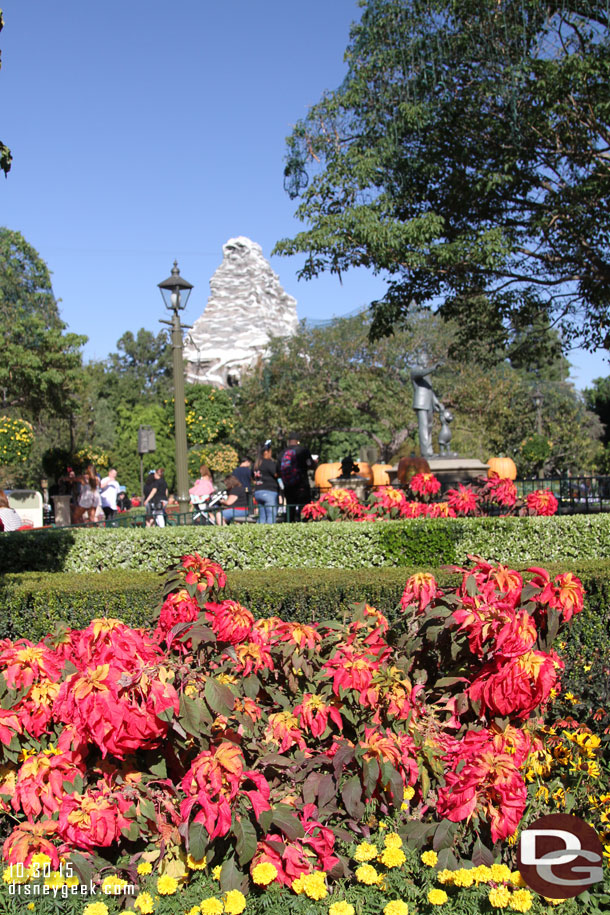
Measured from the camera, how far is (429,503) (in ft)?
27.6

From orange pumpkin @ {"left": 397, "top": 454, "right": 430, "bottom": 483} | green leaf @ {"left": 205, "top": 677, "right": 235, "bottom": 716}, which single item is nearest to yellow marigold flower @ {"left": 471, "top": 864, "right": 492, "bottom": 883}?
green leaf @ {"left": 205, "top": 677, "right": 235, "bottom": 716}

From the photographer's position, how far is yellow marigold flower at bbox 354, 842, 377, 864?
2.37 meters

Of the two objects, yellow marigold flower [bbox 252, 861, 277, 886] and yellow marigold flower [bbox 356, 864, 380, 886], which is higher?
yellow marigold flower [bbox 252, 861, 277, 886]

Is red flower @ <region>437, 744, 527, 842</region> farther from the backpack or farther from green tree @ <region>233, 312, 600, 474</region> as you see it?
green tree @ <region>233, 312, 600, 474</region>

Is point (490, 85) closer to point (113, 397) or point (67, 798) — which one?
point (67, 798)

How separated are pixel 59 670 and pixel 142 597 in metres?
1.84

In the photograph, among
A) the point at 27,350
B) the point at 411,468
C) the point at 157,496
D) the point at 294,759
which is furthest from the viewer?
the point at 27,350

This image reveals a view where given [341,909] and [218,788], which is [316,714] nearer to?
[218,788]

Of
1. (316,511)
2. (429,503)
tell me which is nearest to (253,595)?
(316,511)

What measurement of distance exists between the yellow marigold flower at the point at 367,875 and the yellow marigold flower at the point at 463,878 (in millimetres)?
240

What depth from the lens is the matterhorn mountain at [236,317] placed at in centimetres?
5691

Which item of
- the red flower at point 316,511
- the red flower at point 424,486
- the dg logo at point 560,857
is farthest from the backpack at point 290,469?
the dg logo at point 560,857

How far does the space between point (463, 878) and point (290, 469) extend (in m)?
8.59

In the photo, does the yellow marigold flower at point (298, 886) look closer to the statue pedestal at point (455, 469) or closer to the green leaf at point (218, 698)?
the green leaf at point (218, 698)
